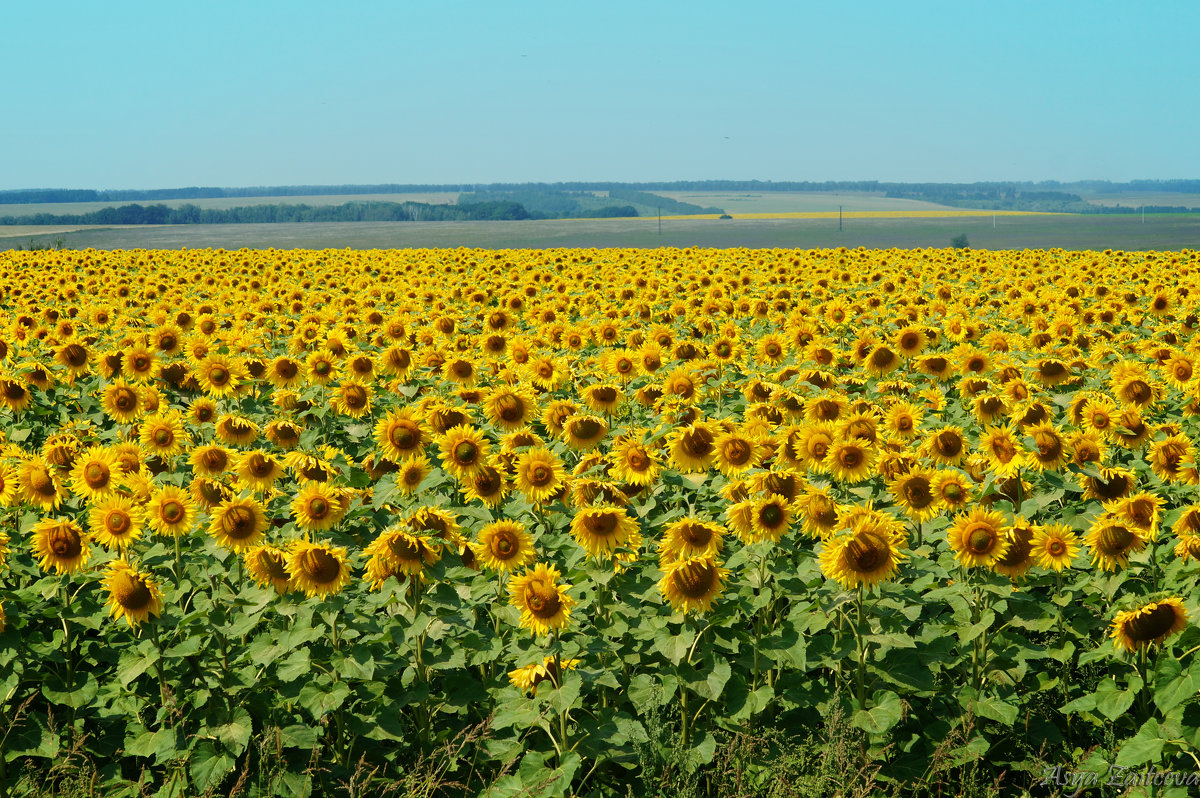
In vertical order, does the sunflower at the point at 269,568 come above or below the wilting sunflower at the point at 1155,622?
above

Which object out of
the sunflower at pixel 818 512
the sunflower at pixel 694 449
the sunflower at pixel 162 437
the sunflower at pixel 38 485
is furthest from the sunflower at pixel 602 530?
the sunflower at pixel 162 437

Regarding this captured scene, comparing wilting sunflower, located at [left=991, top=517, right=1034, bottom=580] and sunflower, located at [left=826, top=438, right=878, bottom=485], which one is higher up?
sunflower, located at [left=826, top=438, right=878, bottom=485]

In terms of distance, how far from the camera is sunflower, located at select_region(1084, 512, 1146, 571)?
5.20 metres

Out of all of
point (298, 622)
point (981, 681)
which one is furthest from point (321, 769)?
point (981, 681)

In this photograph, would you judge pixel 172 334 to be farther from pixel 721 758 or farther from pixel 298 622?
pixel 721 758

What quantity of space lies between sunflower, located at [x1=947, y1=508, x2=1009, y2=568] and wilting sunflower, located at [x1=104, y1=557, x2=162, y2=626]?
4.42 m

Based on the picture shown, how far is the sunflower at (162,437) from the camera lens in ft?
24.1

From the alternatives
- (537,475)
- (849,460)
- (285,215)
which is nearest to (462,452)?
(537,475)

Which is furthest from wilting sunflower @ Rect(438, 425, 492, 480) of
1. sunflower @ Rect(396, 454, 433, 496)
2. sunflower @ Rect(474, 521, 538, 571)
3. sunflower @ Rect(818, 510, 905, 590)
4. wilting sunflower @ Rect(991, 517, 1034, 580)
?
wilting sunflower @ Rect(991, 517, 1034, 580)

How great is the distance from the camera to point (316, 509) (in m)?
5.29

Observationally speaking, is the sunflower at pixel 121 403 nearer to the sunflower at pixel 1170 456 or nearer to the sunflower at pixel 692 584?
the sunflower at pixel 692 584

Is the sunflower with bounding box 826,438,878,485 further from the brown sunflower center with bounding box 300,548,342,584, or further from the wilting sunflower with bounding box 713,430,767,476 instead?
the brown sunflower center with bounding box 300,548,342,584

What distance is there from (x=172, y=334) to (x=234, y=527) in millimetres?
7488

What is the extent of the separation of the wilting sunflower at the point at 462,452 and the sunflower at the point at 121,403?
13.7 ft
